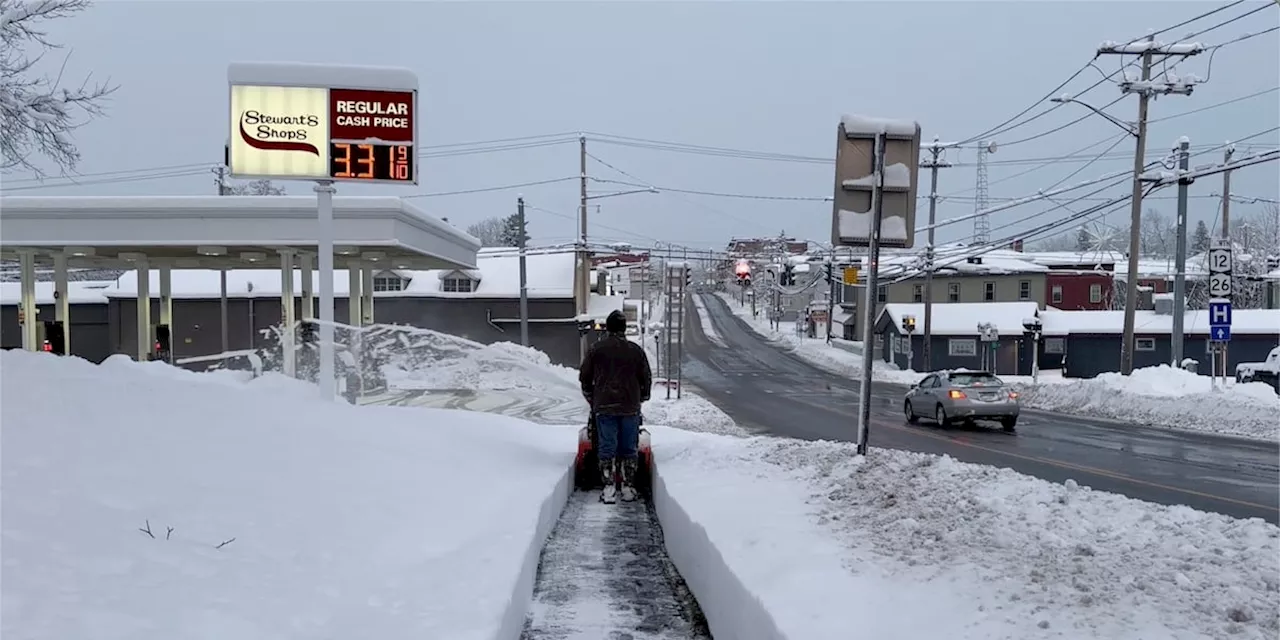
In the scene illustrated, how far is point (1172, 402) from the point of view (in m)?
27.7

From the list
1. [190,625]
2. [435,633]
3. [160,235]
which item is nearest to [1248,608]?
[435,633]

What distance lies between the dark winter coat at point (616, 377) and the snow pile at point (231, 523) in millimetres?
1162

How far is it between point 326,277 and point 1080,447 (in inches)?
582

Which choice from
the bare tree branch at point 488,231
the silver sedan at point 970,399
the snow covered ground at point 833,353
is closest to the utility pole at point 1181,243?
the silver sedan at point 970,399

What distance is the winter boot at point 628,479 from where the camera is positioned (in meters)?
9.38

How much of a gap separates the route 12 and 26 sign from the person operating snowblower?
864 inches

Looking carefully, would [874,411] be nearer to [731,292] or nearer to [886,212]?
[886,212]

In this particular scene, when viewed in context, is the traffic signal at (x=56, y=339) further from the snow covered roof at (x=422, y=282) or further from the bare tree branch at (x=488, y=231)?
the bare tree branch at (x=488, y=231)

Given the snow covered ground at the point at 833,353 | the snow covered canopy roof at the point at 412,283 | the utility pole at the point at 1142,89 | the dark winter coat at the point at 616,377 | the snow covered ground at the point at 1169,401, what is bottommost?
the snow covered ground at the point at 833,353

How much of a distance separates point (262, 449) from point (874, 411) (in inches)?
1073

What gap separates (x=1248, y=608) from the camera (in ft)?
12.3

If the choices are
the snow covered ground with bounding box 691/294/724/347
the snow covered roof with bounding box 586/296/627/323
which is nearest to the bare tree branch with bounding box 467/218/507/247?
the snow covered ground with bounding box 691/294/724/347

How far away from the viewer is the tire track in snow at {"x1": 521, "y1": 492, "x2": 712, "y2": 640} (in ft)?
17.9

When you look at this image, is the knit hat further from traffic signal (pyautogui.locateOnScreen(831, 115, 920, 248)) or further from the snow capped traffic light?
the snow capped traffic light
